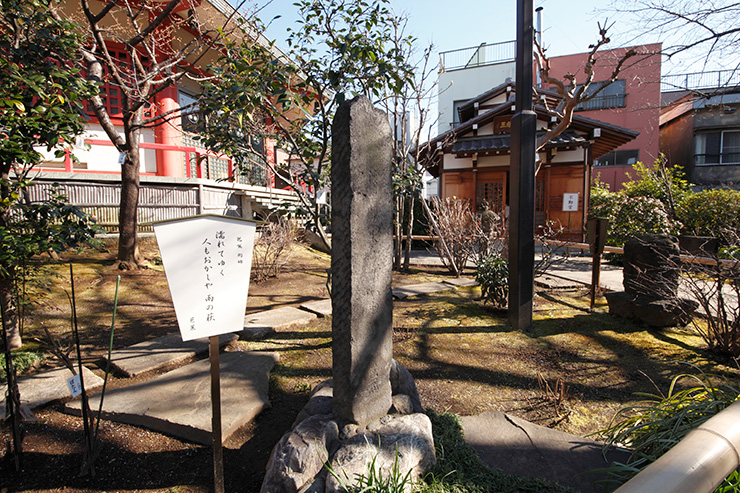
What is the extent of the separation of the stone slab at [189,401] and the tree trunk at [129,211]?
4.41 metres

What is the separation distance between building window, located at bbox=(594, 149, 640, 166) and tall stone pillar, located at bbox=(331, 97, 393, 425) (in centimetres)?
2006

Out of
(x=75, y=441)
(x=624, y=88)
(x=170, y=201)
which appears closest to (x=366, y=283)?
(x=75, y=441)

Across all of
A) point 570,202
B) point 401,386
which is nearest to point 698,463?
point 401,386

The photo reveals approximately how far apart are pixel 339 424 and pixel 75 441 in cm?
178

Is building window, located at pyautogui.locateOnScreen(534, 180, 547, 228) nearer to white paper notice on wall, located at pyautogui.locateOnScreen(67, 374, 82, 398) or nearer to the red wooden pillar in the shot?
the red wooden pillar

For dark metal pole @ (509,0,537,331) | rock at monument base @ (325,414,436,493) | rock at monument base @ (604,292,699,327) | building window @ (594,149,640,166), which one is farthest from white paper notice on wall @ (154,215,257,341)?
building window @ (594,149,640,166)

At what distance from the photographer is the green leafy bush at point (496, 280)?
15.3 feet

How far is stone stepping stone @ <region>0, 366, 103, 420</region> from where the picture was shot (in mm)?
2633

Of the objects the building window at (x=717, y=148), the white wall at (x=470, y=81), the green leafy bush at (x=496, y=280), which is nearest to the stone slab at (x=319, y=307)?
the green leafy bush at (x=496, y=280)

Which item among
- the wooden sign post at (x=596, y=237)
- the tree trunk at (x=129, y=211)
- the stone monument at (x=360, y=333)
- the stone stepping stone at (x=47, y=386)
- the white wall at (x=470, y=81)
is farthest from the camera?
the white wall at (x=470, y=81)

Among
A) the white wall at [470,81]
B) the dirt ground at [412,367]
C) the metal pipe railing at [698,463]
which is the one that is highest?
the white wall at [470,81]

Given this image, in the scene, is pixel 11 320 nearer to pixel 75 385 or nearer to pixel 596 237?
pixel 75 385

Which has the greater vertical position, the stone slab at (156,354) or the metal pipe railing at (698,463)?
the metal pipe railing at (698,463)

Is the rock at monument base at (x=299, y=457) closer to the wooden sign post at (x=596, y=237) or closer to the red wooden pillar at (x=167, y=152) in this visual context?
the wooden sign post at (x=596, y=237)
